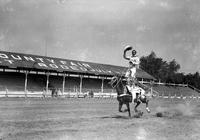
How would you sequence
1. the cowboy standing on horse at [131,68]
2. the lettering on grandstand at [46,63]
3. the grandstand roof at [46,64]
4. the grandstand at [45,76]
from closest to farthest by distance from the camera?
the cowboy standing on horse at [131,68], the grandstand at [45,76], the grandstand roof at [46,64], the lettering on grandstand at [46,63]

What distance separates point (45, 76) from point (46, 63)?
5.51 ft

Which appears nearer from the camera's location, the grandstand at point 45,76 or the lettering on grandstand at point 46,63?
the grandstand at point 45,76

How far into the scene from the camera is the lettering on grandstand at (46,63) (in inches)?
1627

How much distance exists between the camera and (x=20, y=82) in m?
42.0

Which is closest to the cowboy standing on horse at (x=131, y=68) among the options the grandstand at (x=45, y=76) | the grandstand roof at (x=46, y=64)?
the grandstand at (x=45, y=76)

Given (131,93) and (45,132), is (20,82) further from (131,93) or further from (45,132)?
(45,132)

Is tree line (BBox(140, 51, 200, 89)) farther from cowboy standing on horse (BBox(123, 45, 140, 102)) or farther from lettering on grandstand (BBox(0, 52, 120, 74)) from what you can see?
cowboy standing on horse (BBox(123, 45, 140, 102))

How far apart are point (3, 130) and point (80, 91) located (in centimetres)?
3419

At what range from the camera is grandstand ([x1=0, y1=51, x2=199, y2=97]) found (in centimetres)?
3956

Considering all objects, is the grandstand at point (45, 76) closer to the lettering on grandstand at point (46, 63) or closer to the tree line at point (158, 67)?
the lettering on grandstand at point (46, 63)

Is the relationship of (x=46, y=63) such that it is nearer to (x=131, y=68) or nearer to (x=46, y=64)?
(x=46, y=64)

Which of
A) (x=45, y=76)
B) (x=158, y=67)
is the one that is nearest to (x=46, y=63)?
(x=45, y=76)

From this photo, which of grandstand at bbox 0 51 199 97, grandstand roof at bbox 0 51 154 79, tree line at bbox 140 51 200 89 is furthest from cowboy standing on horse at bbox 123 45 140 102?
tree line at bbox 140 51 200 89

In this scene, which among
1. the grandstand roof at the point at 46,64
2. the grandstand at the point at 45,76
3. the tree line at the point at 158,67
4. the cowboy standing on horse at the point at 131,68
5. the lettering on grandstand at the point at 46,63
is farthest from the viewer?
the tree line at the point at 158,67
